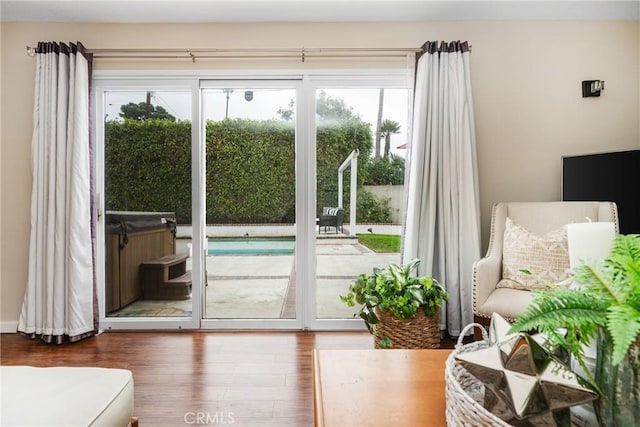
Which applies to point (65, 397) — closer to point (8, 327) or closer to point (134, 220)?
point (134, 220)

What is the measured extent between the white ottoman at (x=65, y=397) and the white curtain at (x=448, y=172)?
2140 mm

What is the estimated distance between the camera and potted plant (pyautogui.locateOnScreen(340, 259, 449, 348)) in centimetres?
232

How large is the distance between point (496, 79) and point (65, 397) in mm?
3288

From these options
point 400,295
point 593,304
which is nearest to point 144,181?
point 400,295

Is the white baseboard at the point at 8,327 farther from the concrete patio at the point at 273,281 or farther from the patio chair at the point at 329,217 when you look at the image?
the patio chair at the point at 329,217

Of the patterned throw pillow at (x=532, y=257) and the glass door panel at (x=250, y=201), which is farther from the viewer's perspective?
the glass door panel at (x=250, y=201)

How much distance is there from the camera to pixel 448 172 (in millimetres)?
2801

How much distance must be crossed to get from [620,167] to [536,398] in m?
2.57

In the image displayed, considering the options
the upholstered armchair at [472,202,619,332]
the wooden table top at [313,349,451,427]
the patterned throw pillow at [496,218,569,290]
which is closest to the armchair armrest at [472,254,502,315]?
the upholstered armchair at [472,202,619,332]

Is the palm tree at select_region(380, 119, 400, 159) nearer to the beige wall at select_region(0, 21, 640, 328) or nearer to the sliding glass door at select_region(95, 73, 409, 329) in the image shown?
the sliding glass door at select_region(95, 73, 409, 329)

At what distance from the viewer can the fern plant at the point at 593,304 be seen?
2.02ft

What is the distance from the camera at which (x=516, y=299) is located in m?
2.24

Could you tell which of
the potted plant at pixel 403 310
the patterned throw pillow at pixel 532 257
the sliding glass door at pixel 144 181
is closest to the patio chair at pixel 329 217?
the potted plant at pixel 403 310

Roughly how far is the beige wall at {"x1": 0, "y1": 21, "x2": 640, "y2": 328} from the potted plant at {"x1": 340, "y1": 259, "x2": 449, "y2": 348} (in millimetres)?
1205
